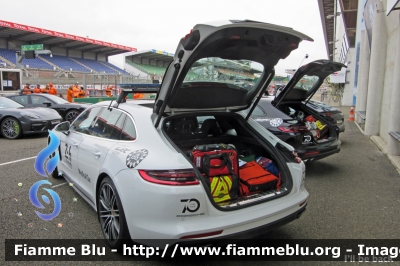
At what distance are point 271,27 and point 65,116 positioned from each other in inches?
434

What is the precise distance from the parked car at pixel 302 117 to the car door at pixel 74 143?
10.8ft

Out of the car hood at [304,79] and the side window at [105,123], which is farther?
the car hood at [304,79]

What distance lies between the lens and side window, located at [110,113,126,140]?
11.1 feet

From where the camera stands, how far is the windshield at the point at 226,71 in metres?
3.08

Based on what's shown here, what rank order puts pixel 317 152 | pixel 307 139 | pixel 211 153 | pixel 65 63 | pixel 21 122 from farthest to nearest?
pixel 65 63 → pixel 21 122 → pixel 307 139 → pixel 317 152 → pixel 211 153

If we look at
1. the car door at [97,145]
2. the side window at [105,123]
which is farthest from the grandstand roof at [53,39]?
the car door at [97,145]

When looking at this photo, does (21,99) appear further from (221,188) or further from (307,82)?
(221,188)

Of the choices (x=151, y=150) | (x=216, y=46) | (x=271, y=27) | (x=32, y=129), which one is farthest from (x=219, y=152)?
(x=32, y=129)

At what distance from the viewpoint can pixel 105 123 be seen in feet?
12.4

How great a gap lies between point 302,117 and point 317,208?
3.64 meters

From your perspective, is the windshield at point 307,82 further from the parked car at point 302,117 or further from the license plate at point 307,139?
the license plate at point 307,139

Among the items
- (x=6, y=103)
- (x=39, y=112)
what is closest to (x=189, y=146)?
(x=39, y=112)

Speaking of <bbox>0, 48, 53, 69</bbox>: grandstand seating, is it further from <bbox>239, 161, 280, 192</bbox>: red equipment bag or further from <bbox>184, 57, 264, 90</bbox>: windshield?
<bbox>239, 161, 280, 192</bbox>: red equipment bag

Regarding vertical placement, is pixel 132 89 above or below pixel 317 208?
above
